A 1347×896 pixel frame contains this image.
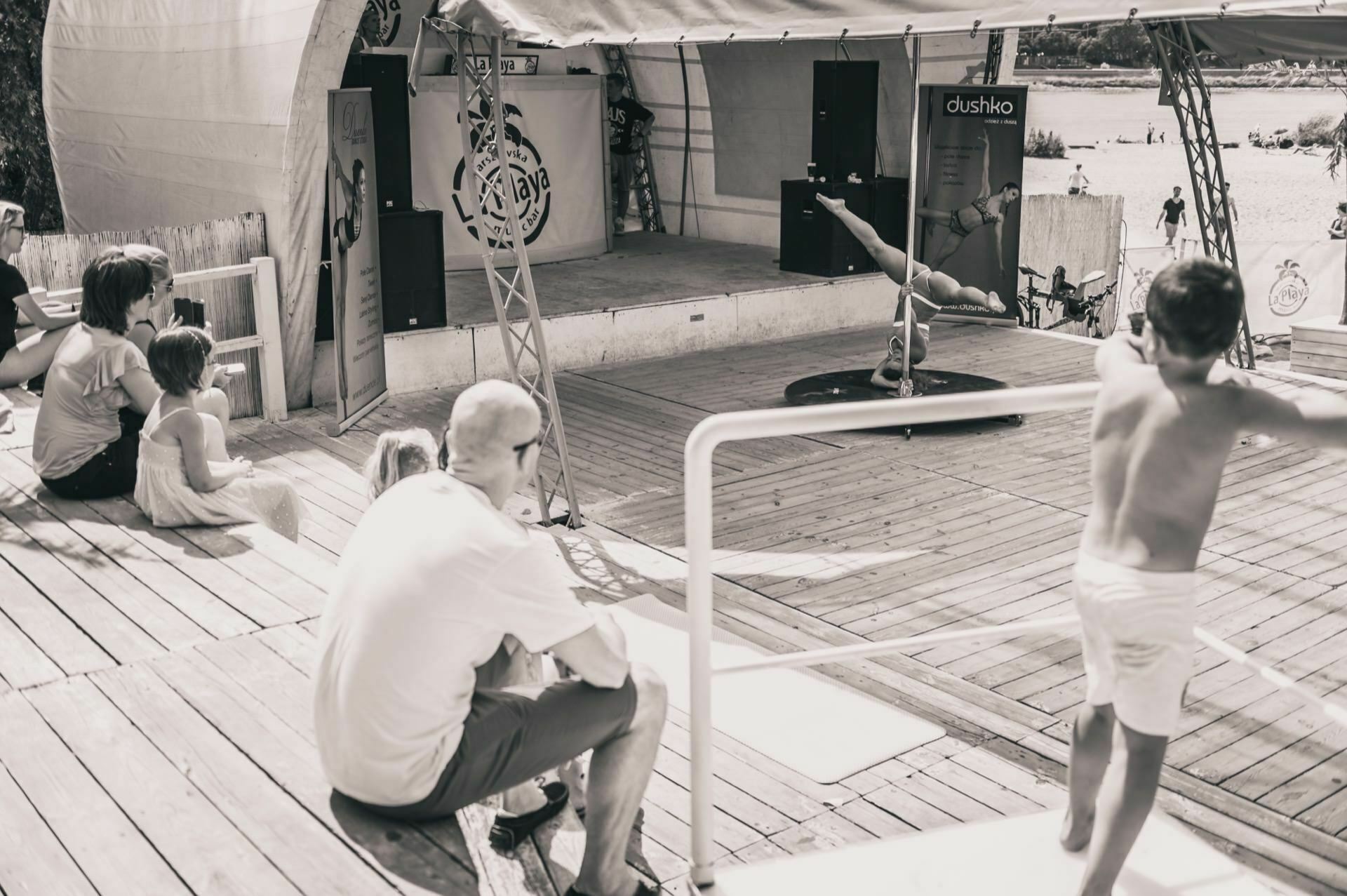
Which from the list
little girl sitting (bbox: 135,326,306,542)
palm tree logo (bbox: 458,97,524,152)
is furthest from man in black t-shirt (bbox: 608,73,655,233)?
little girl sitting (bbox: 135,326,306,542)

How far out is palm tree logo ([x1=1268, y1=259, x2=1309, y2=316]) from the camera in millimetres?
14398

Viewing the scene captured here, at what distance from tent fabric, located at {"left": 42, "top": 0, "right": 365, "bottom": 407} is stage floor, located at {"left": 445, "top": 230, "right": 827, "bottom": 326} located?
1.66 m

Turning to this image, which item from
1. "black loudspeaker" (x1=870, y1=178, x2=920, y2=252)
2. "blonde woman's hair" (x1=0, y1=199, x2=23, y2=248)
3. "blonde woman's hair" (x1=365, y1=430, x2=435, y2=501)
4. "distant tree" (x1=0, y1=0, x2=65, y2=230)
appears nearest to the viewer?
"blonde woman's hair" (x1=365, y1=430, x2=435, y2=501)

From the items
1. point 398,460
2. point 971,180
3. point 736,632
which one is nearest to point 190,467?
point 398,460

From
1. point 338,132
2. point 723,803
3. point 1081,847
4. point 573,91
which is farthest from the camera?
point 573,91

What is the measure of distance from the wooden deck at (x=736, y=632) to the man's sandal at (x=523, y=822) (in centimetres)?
4

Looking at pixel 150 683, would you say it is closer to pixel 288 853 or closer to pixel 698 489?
pixel 288 853

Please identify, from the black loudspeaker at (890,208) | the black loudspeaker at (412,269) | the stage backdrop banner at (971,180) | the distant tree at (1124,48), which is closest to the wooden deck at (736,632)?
the black loudspeaker at (412,269)

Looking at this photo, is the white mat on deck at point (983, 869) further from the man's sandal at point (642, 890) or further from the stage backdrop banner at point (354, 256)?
the stage backdrop banner at point (354, 256)

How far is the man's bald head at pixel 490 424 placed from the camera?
2.81 meters

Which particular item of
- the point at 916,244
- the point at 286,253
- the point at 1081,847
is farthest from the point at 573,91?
the point at 1081,847

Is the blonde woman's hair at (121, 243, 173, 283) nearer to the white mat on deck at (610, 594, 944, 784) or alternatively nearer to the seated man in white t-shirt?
the white mat on deck at (610, 594, 944, 784)

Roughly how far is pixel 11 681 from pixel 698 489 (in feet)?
8.30

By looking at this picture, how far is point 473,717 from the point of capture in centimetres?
286
